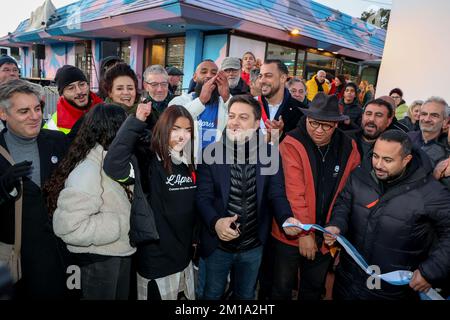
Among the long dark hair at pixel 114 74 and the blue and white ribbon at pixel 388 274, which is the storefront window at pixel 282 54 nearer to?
the long dark hair at pixel 114 74

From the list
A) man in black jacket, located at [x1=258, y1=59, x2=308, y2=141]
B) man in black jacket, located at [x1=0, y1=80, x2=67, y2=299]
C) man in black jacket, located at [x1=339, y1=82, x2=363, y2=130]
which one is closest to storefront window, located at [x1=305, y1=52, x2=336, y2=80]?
man in black jacket, located at [x1=339, y1=82, x2=363, y2=130]

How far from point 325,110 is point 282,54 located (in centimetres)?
1238

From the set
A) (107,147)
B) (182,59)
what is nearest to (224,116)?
(107,147)

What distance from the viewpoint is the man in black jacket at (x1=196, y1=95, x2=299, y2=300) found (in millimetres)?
2523

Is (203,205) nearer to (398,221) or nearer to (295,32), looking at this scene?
(398,221)

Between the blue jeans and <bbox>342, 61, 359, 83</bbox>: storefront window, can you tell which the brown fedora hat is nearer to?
the blue jeans

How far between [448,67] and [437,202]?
4845mm

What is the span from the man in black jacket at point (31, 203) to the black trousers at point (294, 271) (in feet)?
6.24

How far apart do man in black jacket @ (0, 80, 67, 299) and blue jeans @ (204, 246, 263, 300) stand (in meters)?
1.19

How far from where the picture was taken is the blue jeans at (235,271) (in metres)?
2.56

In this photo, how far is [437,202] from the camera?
7.04 feet

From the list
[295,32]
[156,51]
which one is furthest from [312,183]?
[156,51]

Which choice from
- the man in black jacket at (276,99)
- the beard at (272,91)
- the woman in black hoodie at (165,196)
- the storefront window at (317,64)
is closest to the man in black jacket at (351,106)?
the man in black jacket at (276,99)

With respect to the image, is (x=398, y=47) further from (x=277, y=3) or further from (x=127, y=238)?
(x=277, y=3)
